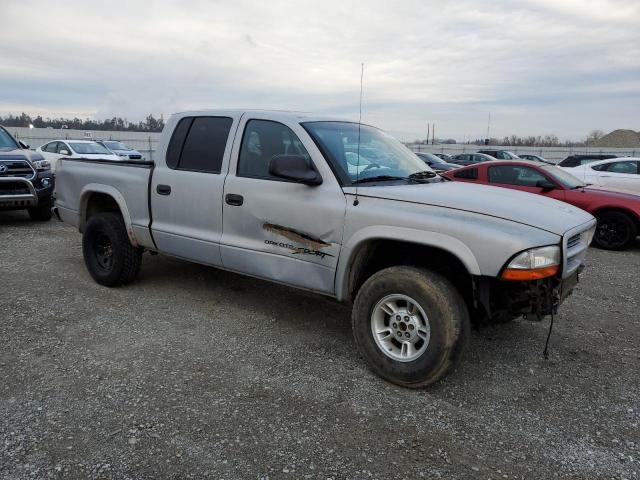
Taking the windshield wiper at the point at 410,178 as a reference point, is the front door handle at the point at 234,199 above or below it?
below

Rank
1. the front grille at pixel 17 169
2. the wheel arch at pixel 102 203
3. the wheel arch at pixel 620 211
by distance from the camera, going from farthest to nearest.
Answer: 1. the front grille at pixel 17 169
2. the wheel arch at pixel 620 211
3. the wheel arch at pixel 102 203

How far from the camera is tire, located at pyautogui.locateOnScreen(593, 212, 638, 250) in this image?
816 cm

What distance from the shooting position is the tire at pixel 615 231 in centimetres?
816

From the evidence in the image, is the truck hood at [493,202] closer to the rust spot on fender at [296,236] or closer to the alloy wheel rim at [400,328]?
the rust spot on fender at [296,236]

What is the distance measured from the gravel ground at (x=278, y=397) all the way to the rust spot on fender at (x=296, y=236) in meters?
0.90

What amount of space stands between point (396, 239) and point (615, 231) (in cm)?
664

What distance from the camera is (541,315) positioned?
322 centimetres

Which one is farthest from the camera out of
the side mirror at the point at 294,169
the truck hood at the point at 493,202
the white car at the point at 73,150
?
the white car at the point at 73,150

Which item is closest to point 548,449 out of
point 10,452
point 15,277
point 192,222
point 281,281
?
point 281,281

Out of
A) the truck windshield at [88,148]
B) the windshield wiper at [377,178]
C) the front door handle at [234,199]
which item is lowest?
the front door handle at [234,199]

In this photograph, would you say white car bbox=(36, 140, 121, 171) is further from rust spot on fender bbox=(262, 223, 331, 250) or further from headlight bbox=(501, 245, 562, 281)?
headlight bbox=(501, 245, 562, 281)

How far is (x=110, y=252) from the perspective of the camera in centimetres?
550

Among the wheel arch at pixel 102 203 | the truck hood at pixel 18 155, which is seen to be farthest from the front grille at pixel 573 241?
the truck hood at pixel 18 155

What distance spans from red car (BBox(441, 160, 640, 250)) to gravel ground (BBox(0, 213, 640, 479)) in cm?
358
